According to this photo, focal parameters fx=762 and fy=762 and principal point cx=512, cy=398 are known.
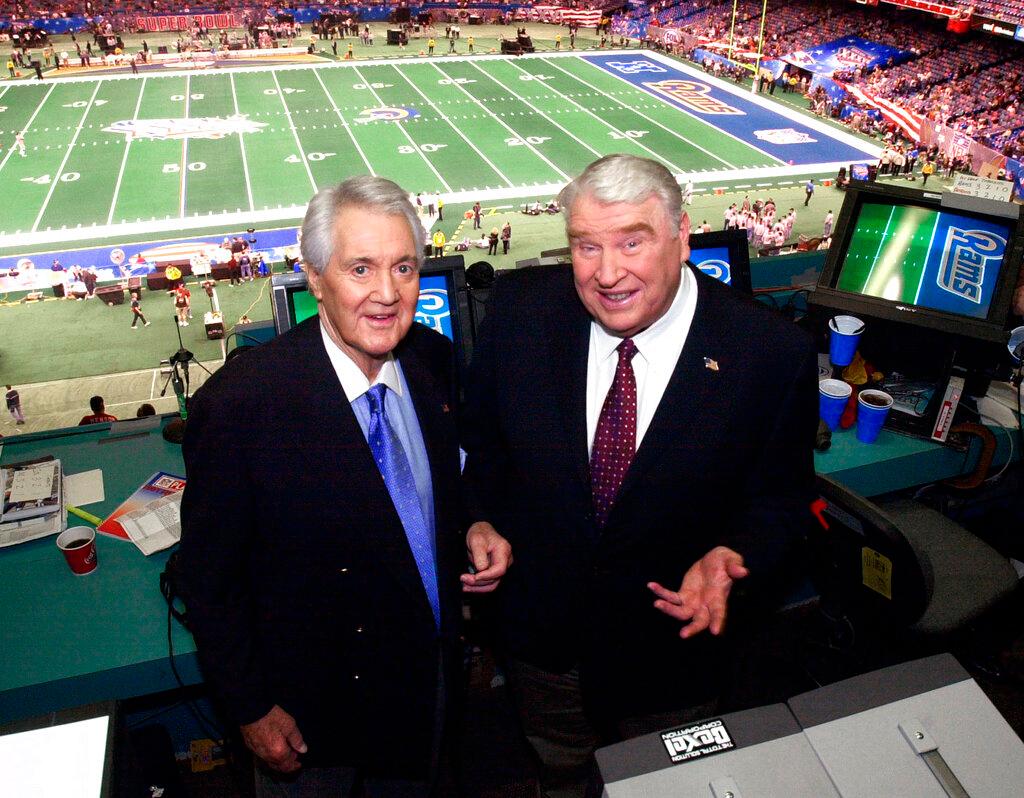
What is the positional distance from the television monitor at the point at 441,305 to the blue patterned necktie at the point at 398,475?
1450mm

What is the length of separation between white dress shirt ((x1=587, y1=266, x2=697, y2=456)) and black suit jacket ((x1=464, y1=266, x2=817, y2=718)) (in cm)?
5

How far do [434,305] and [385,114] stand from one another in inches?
932

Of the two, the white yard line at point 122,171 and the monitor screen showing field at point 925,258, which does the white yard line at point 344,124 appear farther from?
the monitor screen showing field at point 925,258

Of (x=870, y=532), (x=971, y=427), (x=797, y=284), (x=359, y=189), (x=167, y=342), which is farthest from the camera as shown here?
(x=167, y=342)

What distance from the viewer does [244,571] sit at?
2.07 meters

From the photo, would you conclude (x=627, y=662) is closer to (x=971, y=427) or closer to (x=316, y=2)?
(x=971, y=427)

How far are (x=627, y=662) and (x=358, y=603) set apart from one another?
88cm

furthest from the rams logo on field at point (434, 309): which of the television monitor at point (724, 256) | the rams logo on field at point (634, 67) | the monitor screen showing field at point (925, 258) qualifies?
the rams logo on field at point (634, 67)

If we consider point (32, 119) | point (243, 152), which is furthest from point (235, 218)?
point (32, 119)

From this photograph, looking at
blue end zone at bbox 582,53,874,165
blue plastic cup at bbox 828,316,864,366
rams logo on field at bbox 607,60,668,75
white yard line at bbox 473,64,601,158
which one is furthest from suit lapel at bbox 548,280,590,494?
rams logo on field at bbox 607,60,668,75

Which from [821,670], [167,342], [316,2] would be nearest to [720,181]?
[167,342]

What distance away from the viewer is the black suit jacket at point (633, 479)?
2.13 metres

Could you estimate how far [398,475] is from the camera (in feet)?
7.11

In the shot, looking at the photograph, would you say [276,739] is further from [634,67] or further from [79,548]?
[634,67]
